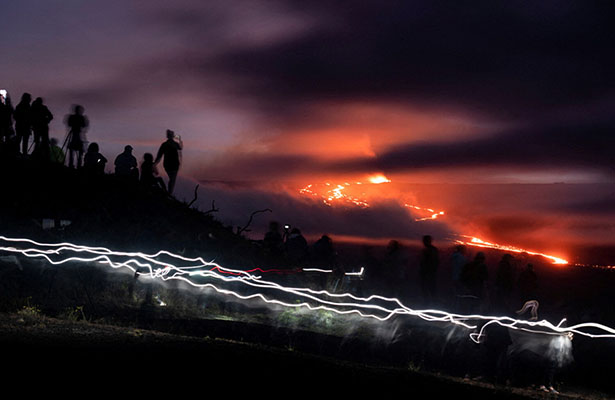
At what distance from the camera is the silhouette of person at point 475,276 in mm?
16500

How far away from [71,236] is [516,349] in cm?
1246

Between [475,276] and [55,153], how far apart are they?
46.1 feet

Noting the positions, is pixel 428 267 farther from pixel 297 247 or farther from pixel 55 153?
pixel 55 153

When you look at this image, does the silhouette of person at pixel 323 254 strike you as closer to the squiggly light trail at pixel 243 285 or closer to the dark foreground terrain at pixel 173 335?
the squiggly light trail at pixel 243 285

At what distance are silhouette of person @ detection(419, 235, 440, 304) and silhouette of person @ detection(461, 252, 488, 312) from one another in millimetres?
1096

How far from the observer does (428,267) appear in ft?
58.2

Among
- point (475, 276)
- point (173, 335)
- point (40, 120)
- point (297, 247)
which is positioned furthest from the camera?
point (40, 120)

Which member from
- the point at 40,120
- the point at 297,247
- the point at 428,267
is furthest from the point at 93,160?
the point at 428,267

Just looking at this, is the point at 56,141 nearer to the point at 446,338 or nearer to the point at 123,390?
the point at 446,338

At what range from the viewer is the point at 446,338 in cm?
1314

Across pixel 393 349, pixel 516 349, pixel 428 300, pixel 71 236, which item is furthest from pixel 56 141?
pixel 516 349

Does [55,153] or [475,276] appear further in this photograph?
[55,153]

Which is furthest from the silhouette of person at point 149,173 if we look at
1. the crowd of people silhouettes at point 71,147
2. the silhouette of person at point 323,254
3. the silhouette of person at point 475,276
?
the silhouette of person at point 475,276

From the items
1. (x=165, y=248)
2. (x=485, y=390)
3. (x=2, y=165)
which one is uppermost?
(x=2, y=165)
